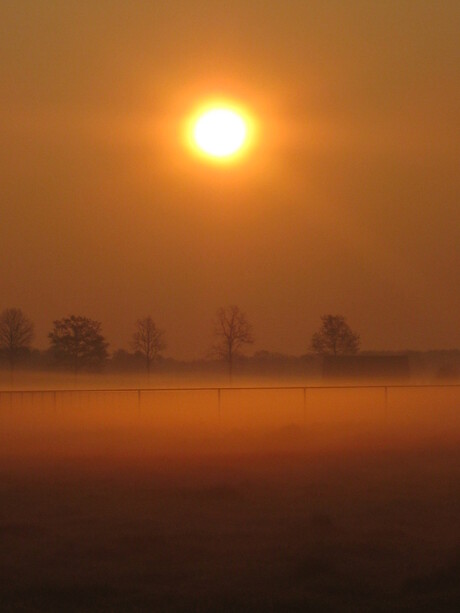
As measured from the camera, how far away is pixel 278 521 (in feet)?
46.5

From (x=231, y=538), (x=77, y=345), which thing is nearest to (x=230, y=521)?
(x=231, y=538)

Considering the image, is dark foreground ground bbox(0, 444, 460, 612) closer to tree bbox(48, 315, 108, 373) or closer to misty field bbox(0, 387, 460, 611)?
misty field bbox(0, 387, 460, 611)

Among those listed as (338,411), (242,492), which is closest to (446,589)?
(242,492)

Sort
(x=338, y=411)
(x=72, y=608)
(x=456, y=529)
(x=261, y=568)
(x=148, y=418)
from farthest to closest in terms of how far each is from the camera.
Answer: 1. (x=338, y=411)
2. (x=148, y=418)
3. (x=456, y=529)
4. (x=261, y=568)
5. (x=72, y=608)

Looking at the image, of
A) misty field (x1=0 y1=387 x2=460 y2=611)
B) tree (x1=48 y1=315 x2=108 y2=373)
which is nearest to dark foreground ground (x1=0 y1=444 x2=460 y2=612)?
misty field (x1=0 y1=387 x2=460 y2=611)

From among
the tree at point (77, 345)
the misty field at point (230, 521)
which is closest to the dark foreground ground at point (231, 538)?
the misty field at point (230, 521)

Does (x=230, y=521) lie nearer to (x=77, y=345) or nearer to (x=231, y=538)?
(x=231, y=538)

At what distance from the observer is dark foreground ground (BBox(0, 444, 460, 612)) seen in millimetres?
10352

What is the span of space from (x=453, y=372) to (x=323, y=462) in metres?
53.0

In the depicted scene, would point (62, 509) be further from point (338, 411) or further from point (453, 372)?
point (453, 372)

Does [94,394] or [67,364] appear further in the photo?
[67,364]

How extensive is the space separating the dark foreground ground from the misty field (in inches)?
1.2

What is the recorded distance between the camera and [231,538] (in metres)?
13.1

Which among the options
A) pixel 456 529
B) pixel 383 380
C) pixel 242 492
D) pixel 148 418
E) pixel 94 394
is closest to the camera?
pixel 456 529
